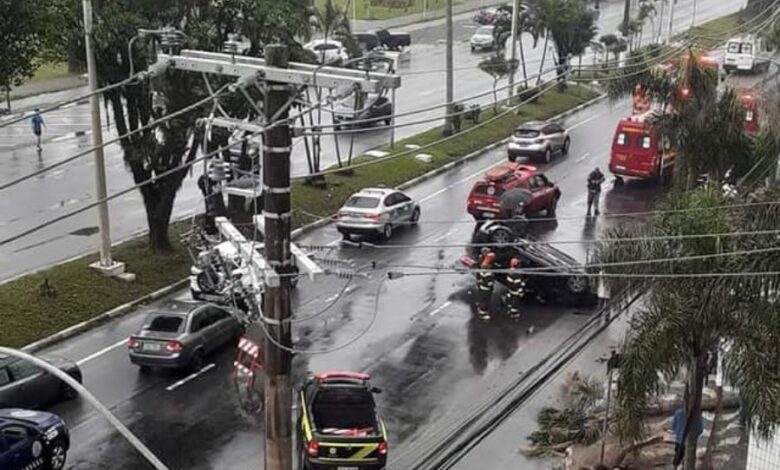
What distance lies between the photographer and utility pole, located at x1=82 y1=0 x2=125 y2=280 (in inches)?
998

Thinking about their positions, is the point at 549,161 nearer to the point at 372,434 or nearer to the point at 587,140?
the point at 587,140

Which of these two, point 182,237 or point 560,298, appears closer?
point 560,298

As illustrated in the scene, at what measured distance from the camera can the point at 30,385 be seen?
20.4 m

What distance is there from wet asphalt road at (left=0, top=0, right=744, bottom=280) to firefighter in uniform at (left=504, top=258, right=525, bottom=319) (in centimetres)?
450

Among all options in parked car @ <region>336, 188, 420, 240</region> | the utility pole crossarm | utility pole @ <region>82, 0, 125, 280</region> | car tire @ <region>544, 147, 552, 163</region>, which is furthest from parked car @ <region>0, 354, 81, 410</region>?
car tire @ <region>544, 147, 552, 163</region>

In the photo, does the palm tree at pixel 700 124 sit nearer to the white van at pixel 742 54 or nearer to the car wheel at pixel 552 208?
the car wheel at pixel 552 208

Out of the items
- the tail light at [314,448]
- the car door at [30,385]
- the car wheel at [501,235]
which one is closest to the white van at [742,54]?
the car wheel at [501,235]

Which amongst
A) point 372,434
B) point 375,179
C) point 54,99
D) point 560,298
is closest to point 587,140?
point 375,179

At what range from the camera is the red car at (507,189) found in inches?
1310

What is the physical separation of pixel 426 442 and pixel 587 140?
92.0 feet

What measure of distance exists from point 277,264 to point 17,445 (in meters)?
7.00

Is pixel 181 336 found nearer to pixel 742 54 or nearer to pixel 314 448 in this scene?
pixel 314 448

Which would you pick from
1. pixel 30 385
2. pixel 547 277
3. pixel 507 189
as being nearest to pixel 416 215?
pixel 507 189

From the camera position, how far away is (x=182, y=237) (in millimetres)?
29953
